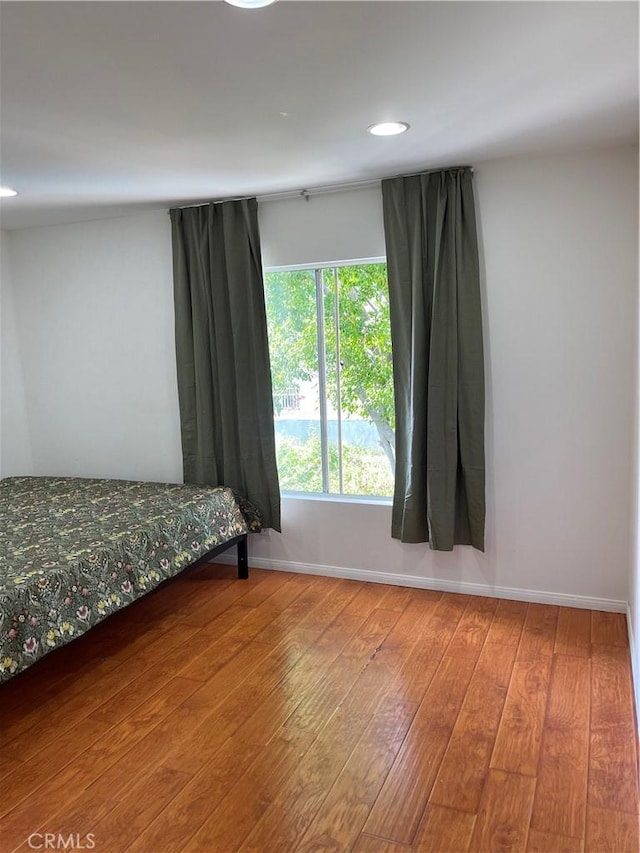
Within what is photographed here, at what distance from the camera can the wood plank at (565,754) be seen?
1.87 meters

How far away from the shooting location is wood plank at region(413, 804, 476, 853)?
5.82 feet

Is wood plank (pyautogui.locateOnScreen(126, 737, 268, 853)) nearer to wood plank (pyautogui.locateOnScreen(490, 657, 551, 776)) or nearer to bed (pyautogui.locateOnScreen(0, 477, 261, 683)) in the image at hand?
bed (pyautogui.locateOnScreen(0, 477, 261, 683))

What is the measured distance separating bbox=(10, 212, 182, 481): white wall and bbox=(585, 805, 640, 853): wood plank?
3066mm

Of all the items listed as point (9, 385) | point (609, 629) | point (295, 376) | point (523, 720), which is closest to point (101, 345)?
point (9, 385)

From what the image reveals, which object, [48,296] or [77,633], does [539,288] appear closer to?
[77,633]

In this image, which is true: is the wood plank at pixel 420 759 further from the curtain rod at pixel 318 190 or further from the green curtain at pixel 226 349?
the curtain rod at pixel 318 190

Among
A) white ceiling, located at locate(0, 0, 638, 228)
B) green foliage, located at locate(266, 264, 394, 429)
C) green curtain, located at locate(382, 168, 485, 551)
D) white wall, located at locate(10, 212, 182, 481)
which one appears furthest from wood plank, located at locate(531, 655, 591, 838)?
white wall, located at locate(10, 212, 182, 481)

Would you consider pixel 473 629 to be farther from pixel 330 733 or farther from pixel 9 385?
pixel 9 385

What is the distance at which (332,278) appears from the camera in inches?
148

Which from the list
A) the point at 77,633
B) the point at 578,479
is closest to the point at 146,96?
the point at 77,633

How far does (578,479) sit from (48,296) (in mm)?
3655

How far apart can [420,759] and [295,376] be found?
2.33 meters

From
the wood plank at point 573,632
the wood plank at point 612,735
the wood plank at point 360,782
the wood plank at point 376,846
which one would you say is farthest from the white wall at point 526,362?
the wood plank at point 376,846

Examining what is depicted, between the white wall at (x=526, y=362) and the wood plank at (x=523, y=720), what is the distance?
0.77 m
